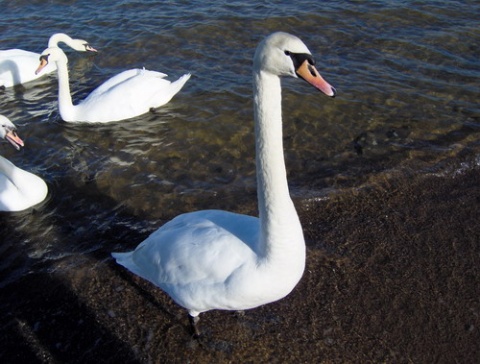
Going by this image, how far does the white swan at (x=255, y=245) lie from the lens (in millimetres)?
3379

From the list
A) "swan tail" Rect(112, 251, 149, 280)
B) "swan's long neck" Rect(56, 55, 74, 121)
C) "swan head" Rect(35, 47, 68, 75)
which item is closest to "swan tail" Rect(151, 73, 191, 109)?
"swan's long neck" Rect(56, 55, 74, 121)

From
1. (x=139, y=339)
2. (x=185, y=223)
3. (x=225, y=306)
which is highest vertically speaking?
(x=185, y=223)

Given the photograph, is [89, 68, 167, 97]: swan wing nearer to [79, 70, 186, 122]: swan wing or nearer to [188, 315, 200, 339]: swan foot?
[79, 70, 186, 122]: swan wing

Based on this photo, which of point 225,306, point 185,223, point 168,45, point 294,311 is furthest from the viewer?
point 168,45

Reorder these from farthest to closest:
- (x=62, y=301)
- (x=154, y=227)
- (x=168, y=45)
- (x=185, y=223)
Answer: (x=168, y=45) → (x=154, y=227) → (x=62, y=301) → (x=185, y=223)

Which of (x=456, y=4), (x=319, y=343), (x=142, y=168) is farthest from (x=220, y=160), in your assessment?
(x=456, y=4)

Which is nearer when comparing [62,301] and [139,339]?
[139,339]

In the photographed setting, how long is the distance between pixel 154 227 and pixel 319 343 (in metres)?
2.45

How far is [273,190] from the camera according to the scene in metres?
3.63

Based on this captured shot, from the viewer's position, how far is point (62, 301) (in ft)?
16.6

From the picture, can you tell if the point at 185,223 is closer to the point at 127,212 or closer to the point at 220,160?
the point at 127,212

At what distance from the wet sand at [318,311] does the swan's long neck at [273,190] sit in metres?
1.19

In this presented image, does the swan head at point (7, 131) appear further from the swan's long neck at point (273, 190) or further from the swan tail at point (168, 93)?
the swan's long neck at point (273, 190)

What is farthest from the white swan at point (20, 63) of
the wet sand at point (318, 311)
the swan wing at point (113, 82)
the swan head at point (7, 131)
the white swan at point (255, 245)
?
the white swan at point (255, 245)
